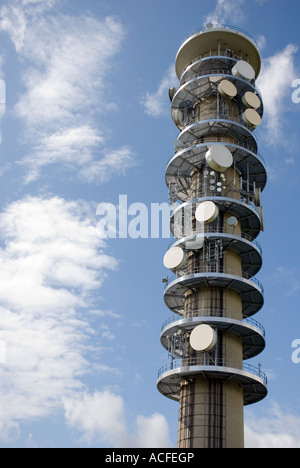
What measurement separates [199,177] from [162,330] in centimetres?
1571

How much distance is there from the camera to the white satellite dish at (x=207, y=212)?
44.7m

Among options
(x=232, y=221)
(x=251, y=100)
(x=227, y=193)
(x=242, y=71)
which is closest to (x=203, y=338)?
(x=232, y=221)

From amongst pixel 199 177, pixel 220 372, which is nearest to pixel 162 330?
pixel 220 372

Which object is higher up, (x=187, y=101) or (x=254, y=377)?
(x=187, y=101)

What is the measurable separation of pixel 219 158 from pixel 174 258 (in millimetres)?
9990

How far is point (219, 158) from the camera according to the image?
46.9 m

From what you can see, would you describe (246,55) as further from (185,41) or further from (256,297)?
(256,297)

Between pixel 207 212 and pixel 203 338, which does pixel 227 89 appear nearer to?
pixel 207 212

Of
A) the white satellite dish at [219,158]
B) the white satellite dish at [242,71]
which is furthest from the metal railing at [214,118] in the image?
the white satellite dish at [219,158]

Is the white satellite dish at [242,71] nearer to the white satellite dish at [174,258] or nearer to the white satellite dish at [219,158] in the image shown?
the white satellite dish at [219,158]
